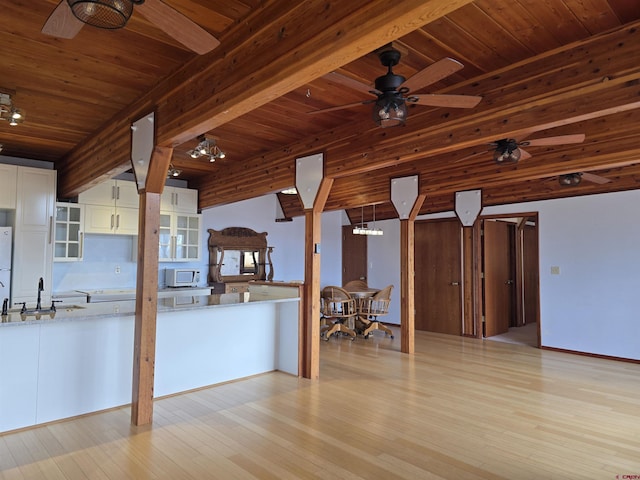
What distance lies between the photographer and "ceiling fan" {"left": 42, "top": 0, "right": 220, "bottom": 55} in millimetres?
1591

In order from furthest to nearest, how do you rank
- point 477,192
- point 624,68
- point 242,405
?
point 477,192
point 242,405
point 624,68

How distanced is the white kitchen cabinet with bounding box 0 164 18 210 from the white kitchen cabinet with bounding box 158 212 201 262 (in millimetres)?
2010

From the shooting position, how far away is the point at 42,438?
9.95ft

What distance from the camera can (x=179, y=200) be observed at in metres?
6.96

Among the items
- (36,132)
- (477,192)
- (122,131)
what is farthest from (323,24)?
(477,192)

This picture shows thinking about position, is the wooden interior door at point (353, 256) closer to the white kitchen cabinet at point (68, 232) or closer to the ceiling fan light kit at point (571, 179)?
the ceiling fan light kit at point (571, 179)

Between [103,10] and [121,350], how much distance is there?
2.97m

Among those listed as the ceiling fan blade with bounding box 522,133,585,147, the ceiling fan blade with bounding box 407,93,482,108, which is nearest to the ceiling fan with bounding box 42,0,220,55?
the ceiling fan blade with bounding box 407,93,482,108

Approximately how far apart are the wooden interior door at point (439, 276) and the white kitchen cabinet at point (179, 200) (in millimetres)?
4390

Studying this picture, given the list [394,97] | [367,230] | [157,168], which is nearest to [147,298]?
[157,168]

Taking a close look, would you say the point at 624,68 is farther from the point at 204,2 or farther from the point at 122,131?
the point at 122,131

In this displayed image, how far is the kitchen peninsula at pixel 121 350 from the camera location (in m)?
3.19

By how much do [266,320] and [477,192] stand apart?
455 cm

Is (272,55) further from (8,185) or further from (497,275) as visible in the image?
(497,275)
